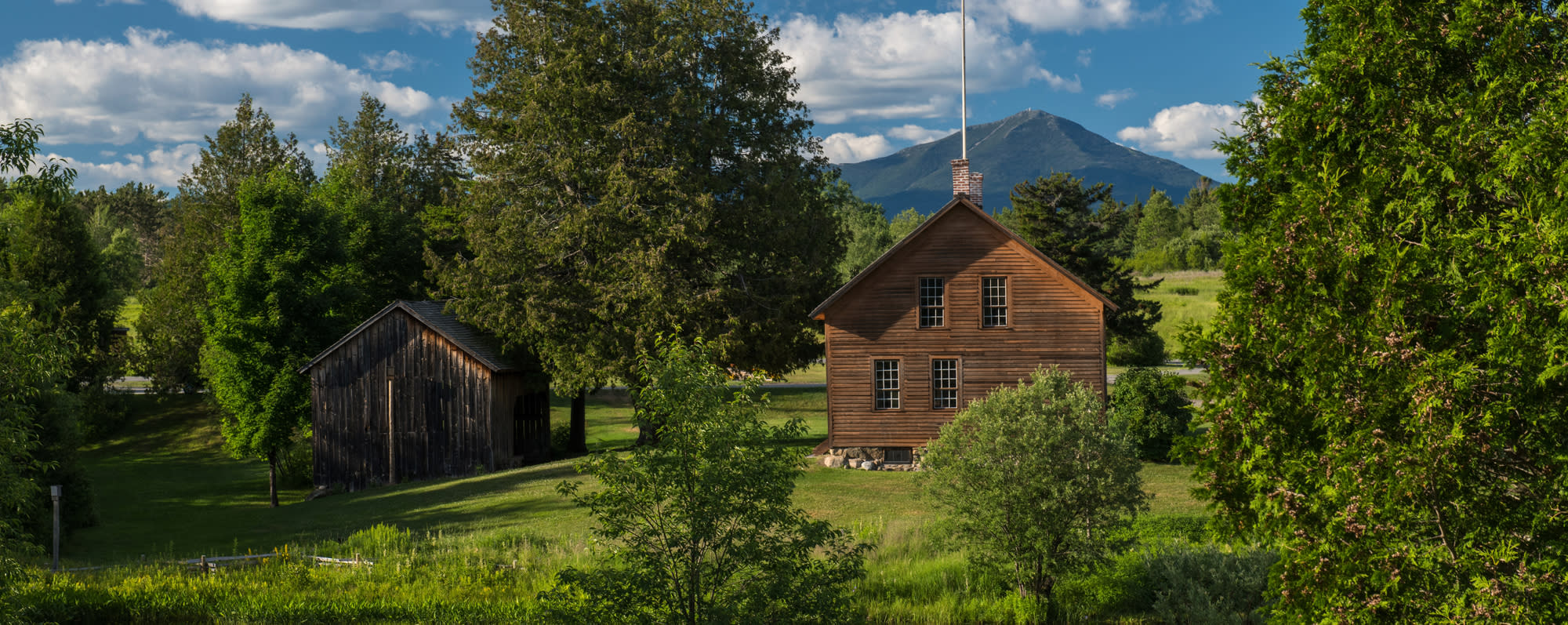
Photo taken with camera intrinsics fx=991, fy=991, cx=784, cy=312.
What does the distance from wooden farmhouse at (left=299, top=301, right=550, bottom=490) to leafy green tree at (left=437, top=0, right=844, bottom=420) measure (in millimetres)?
1625

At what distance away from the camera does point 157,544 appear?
27281 mm

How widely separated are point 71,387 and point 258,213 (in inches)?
672

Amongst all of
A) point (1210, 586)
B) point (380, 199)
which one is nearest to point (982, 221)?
point (1210, 586)

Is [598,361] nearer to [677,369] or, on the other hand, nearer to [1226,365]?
[677,369]

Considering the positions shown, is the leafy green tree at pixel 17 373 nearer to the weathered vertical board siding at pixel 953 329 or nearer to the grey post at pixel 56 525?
the grey post at pixel 56 525

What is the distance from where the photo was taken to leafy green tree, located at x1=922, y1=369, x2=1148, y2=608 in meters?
15.0

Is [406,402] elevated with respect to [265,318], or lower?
lower

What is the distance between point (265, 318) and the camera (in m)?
34.6

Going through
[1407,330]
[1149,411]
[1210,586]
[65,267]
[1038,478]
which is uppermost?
[65,267]

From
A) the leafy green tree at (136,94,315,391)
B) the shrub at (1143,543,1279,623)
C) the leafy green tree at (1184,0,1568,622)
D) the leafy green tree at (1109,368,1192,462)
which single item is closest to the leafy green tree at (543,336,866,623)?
the leafy green tree at (1184,0,1568,622)

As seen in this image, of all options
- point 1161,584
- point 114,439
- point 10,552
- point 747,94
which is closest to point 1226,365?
point 1161,584

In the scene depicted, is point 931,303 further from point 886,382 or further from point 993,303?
point 886,382

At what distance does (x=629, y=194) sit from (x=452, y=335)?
777 cm

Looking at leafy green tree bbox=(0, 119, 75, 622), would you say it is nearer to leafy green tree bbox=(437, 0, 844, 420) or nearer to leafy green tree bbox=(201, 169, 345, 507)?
leafy green tree bbox=(437, 0, 844, 420)
